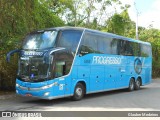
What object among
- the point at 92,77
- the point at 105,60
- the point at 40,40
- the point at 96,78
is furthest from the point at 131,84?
the point at 40,40

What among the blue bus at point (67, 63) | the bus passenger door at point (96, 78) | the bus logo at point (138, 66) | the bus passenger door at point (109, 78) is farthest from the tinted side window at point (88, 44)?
the bus logo at point (138, 66)

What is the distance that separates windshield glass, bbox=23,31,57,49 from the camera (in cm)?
1473

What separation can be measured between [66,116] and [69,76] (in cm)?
406

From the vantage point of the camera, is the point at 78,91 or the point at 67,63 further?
the point at 78,91

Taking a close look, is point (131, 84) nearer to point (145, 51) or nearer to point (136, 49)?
point (136, 49)

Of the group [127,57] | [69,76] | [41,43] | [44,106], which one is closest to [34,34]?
[41,43]

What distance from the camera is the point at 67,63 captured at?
15008 mm

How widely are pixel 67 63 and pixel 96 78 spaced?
3.03 m

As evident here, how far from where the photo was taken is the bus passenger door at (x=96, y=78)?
17094 mm

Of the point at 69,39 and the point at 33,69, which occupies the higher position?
the point at 69,39

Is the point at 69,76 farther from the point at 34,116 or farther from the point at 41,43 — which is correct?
the point at 34,116

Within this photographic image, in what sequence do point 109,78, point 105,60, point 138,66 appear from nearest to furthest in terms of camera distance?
point 105,60
point 109,78
point 138,66

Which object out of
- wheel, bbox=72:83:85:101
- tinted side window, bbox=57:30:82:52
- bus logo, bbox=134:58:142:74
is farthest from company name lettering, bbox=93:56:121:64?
bus logo, bbox=134:58:142:74

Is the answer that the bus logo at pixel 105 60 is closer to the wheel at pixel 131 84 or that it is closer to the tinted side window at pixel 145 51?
the wheel at pixel 131 84
